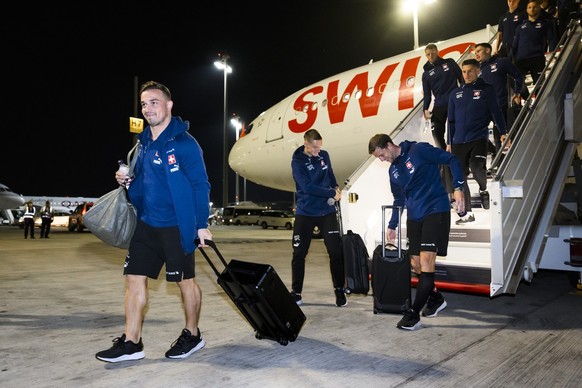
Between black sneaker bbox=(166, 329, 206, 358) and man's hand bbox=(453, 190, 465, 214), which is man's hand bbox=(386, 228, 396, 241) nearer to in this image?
man's hand bbox=(453, 190, 465, 214)

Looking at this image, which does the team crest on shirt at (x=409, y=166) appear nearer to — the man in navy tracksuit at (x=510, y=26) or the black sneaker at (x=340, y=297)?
the black sneaker at (x=340, y=297)

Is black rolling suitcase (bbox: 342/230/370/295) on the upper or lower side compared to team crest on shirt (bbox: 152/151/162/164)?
lower

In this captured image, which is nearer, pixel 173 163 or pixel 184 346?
pixel 173 163

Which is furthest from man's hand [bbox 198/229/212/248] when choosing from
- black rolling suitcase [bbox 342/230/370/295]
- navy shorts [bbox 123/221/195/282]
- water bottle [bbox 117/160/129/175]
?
black rolling suitcase [bbox 342/230/370/295]

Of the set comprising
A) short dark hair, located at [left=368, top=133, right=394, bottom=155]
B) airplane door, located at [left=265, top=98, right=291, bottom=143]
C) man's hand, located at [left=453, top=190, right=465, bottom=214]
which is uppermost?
airplane door, located at [left=265, top=98, right=291, bottom=143]

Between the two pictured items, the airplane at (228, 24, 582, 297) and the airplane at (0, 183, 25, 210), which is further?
the airplane at (0, 183, 25, 210)

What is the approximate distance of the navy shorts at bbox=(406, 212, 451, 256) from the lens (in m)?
4.08

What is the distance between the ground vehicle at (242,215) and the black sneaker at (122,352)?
3515cm

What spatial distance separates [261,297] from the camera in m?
3.22

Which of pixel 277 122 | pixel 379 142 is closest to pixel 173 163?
pixel 379 142

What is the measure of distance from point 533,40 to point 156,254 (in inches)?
230

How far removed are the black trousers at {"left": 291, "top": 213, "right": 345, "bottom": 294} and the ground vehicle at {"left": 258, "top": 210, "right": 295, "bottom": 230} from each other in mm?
28900

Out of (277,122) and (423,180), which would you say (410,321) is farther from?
(277,122)

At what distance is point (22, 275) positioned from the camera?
7391 millimetres
